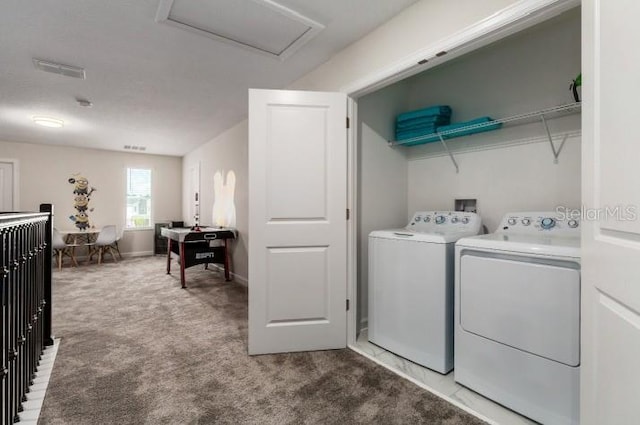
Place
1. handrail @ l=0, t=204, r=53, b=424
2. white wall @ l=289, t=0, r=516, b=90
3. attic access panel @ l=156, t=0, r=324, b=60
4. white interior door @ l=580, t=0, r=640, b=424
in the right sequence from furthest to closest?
attic access panel @ l=156, t=0, r=324, b=60 < white wall @ l=289, t=0, r=516, b=90 < handrail @ l=0, t=204, r=53, b=424 < white interior door @ l=580, t=0, r=640, b=424

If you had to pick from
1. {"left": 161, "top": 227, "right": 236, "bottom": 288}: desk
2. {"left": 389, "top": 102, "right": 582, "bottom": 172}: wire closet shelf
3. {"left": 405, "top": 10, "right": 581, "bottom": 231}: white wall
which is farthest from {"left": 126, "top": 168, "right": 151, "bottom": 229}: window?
{"left": 405, "top": 10, "right": 581, "bottom": 231}: white wall

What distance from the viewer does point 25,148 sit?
5.78 metres

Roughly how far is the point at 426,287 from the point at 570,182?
1.13 m

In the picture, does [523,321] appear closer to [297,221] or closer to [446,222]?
[446,222]

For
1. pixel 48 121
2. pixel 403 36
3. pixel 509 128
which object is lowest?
pixel 509 128

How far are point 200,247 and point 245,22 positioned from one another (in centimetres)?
318

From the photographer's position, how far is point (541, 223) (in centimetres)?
192

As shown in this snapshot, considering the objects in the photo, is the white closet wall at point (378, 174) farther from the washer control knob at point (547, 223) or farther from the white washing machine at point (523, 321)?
the washer control knob at point (547, 223)

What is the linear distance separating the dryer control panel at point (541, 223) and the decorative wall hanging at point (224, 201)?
12.2 feet

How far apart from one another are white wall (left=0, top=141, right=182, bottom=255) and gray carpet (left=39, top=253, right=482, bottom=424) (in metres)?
4.00

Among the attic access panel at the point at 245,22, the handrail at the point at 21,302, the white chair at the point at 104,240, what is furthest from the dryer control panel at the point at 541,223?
the white chair at the point at 104,240

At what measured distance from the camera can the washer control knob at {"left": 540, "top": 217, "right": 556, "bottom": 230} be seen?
6.16 feet

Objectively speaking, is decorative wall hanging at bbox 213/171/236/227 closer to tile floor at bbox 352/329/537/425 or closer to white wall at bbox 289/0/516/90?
white wall at bbox 289/0/516/90

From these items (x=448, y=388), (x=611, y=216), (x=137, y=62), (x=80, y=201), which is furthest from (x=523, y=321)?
(x=80, y=201)
